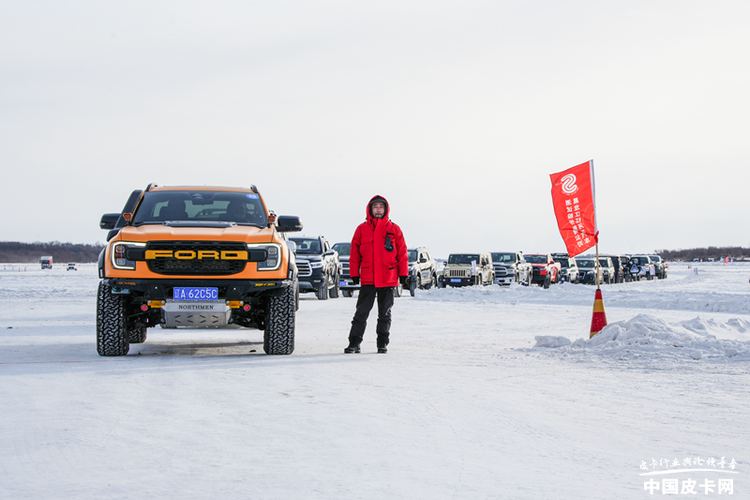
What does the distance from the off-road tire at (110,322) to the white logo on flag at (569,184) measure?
7515mm

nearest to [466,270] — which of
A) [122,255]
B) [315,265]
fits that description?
[315,265]

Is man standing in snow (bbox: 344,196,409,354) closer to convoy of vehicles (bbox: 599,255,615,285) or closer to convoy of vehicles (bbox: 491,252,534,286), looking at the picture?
convoy of vehicles (bbox: 491,252,534,286)

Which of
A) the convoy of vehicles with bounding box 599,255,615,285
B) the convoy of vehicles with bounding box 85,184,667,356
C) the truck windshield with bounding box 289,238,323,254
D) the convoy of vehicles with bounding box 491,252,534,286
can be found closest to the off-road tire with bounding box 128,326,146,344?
the convoy of vehicles with bounding box 85,184,667,356

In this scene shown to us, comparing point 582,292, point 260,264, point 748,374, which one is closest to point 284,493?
point 260,264

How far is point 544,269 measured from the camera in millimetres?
41406

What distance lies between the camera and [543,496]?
3600 mm

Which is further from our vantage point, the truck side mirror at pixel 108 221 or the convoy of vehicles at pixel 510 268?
the convoy of vehicles at pixel 510 268

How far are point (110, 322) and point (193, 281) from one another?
1.18 metres

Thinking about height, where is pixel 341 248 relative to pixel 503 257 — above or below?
above

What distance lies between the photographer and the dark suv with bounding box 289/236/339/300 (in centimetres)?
2542

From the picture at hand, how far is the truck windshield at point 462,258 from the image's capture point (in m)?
35.9

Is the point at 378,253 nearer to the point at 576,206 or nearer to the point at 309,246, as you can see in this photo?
the point at 576,206

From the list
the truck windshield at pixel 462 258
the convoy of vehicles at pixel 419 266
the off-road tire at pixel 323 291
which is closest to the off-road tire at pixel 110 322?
the off-road tire at pixel 323 291

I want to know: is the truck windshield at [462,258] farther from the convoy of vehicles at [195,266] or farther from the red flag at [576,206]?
the convoy of vehicles at [195,266]
